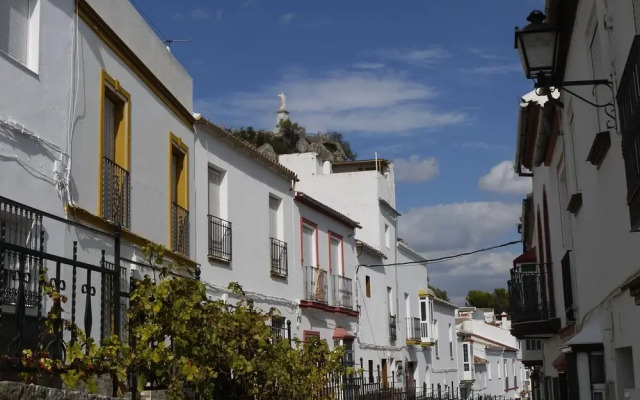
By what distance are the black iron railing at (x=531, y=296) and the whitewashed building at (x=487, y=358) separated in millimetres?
29331

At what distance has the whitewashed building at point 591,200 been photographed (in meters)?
6.55

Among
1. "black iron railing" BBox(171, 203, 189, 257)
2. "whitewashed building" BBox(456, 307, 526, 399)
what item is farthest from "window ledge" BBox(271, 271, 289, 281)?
"whitewashed building" BBox(456, 307, 526, 399)

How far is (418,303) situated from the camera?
36.4 meters

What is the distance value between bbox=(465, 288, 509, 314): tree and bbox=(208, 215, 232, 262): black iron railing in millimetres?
82438

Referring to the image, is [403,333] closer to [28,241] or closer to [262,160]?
[262,160]

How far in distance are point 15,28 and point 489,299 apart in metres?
94.0

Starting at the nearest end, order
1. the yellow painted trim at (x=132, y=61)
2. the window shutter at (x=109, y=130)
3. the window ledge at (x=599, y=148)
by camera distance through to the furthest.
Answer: the window ledge at (x=599, y=148) → the yellow painted trim at (x=132, y=61) → the window shutter at (x=109, y=130)

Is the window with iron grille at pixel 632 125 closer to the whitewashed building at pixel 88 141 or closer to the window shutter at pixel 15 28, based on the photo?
the whitewashed building at pixel 88 141

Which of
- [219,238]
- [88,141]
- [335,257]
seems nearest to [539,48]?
[88,141]

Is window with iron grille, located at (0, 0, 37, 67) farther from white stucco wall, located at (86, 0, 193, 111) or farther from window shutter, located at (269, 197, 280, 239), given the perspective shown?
window shutter, located at (269, 197, 280, 239)

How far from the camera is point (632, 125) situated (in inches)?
223

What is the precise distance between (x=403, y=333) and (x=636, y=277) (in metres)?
27.8

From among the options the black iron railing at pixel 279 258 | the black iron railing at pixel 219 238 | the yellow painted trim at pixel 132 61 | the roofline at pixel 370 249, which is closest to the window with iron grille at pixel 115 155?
the yellow painted trim at pixel 132 61

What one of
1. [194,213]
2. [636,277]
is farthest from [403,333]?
[636,277]
